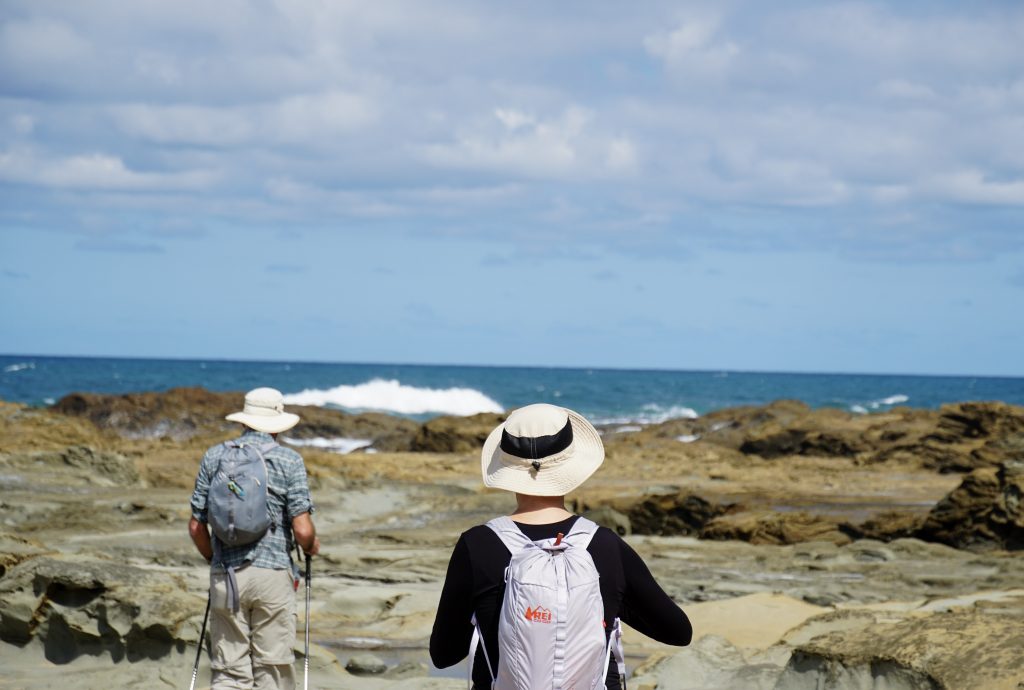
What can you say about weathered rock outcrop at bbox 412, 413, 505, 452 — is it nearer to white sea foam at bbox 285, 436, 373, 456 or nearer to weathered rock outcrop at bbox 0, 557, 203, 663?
white sea foam at bbox 285, 436, 373, 456

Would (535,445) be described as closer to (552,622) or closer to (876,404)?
(552,622)

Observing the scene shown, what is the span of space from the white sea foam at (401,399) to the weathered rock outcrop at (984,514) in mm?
54019

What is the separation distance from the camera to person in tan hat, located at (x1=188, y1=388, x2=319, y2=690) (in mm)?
5438

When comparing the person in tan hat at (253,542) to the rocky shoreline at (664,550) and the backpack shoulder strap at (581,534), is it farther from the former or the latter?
the backpack shoulder strap at (581,534)

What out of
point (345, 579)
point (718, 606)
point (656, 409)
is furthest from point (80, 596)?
point (656, 409)

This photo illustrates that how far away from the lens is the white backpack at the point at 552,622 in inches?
114

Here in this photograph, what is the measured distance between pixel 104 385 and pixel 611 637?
72940 millimetres

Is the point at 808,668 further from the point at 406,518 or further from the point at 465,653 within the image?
the point at 406,518

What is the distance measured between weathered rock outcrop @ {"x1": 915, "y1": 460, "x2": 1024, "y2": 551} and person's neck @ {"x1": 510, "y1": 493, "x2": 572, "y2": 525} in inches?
490

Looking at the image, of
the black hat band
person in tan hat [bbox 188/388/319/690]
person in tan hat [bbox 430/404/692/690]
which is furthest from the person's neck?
person in tan hat [bbox 188/388/319/690]

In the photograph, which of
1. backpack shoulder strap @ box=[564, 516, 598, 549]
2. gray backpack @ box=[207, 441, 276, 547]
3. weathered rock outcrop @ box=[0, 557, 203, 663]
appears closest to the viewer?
backpack shoulder strap @ box=[564, 516, 598, 549]

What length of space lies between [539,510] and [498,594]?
0.84ft

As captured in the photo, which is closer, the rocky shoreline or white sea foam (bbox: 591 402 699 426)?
the rocky shoreline

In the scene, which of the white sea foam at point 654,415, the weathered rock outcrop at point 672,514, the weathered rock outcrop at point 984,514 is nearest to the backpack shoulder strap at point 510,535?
the weathered rock outcrop at point 984,514
